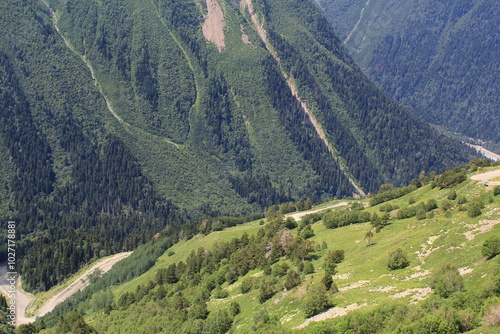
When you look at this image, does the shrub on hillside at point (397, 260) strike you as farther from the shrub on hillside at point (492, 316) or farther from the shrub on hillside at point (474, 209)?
the shrub on hillside at point (492, 316)

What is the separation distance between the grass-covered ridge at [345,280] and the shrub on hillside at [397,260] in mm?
407

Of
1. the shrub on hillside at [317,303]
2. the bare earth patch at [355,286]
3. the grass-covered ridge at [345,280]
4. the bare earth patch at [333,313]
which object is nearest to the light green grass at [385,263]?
the bare earth patch at [355,286]

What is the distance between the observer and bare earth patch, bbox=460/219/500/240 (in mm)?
80019

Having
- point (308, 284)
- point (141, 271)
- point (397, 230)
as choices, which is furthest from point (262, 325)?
point (141, 271)

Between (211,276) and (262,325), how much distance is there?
47948 millimetres

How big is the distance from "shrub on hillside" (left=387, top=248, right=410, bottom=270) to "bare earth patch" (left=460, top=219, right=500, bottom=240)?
9479 mm

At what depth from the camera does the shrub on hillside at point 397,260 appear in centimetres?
7981

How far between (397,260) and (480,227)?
1357 cm

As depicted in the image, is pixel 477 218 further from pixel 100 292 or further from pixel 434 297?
pixel 100 292

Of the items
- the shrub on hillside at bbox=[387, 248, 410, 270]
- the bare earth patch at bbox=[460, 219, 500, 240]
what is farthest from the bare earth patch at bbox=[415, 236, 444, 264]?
the bare earth patch at bbox=[460, 219, 500, 240]

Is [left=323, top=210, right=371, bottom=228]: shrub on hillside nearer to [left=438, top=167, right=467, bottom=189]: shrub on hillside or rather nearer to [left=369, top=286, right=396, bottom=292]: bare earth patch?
[left=438, top=167, right=467, bottom=189]: shrub on hillside

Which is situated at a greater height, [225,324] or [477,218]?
[477,218]

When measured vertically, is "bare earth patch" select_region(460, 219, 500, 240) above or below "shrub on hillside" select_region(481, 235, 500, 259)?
below

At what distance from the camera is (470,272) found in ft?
223
